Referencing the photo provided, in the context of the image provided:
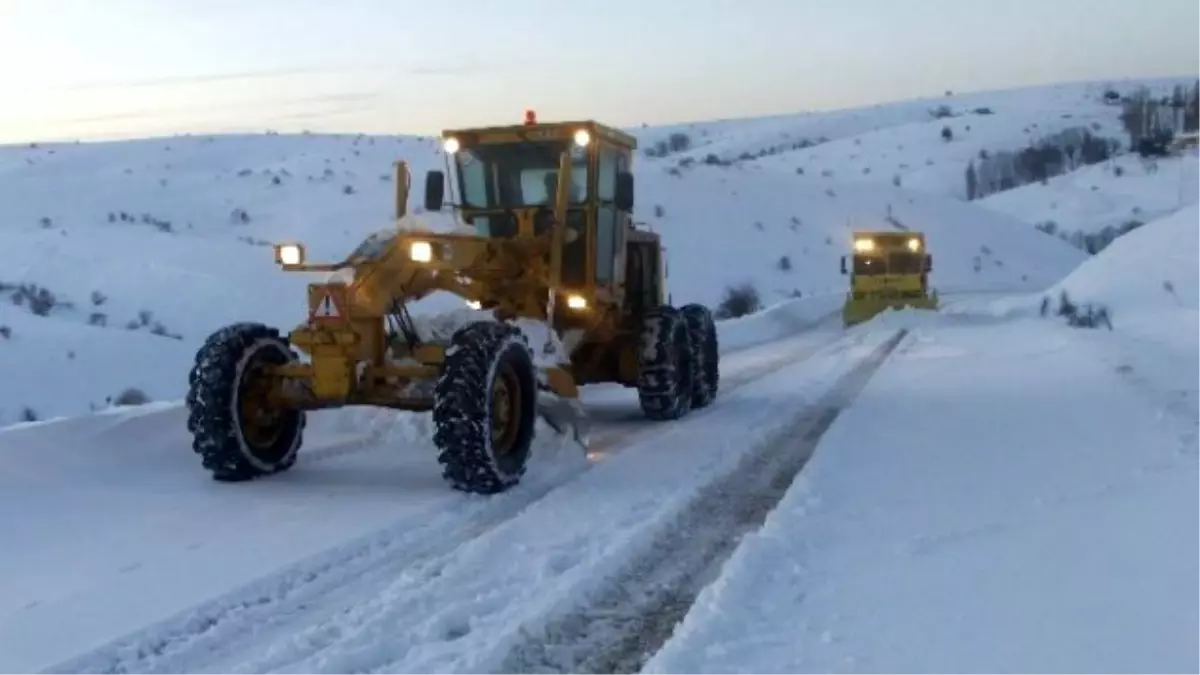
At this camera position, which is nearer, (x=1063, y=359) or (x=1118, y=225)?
(x=1063, y=359)

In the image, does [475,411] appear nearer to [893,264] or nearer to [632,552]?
[632,552]

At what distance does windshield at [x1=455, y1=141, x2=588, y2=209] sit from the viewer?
10961mm

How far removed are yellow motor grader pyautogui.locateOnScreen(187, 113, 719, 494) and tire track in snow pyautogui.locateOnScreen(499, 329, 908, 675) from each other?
1467 millimetres

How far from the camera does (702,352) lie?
41.4 ft

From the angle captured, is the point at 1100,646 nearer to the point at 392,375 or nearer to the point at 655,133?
the point at 392,375

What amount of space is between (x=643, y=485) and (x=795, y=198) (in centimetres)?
4654

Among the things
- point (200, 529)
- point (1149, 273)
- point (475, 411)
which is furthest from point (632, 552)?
point (1149, 273)

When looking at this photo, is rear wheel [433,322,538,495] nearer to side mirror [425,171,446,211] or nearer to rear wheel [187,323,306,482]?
rear wheel [187,323,306,482]

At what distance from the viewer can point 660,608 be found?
5.38 m

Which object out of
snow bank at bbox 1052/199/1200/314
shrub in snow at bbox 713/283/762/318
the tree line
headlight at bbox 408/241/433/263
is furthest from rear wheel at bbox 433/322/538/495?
the tree line

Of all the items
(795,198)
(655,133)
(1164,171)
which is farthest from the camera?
(655,133)

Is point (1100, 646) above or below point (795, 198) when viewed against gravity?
below

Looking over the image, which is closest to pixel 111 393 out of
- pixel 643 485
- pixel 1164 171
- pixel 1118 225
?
pixel 643 485

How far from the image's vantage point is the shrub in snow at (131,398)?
503 inches
